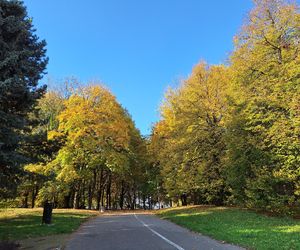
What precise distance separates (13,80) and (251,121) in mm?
15086

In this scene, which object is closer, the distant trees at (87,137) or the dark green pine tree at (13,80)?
the dark green pine tree at (13,80)

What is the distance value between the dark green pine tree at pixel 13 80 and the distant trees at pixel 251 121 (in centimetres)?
1341

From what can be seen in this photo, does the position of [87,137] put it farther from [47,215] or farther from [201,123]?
[47,215]

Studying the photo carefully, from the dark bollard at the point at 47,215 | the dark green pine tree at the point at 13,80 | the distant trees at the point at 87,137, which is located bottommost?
the dark bollard at the point at 47,215

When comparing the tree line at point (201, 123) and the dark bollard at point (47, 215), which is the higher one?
the tree line at point (201, 123)

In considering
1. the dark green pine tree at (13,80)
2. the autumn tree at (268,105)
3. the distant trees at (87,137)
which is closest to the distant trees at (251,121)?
the autumn tree at (268,105)

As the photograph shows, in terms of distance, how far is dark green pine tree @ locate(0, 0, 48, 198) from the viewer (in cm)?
1199

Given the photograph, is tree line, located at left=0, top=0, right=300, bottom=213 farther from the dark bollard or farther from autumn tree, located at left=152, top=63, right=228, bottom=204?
the dark bollard

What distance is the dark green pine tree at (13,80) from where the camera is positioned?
11992 mm

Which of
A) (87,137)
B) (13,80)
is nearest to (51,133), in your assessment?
(87,137)

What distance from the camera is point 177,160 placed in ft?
105

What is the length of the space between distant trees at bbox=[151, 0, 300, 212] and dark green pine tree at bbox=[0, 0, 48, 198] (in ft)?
44.0

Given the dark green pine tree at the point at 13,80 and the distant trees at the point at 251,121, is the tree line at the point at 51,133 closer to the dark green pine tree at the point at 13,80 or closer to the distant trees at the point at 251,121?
the dark green pine tree at the point at 13,80

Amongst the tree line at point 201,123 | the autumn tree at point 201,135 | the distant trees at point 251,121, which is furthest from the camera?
the autumn tree at point 201,135
